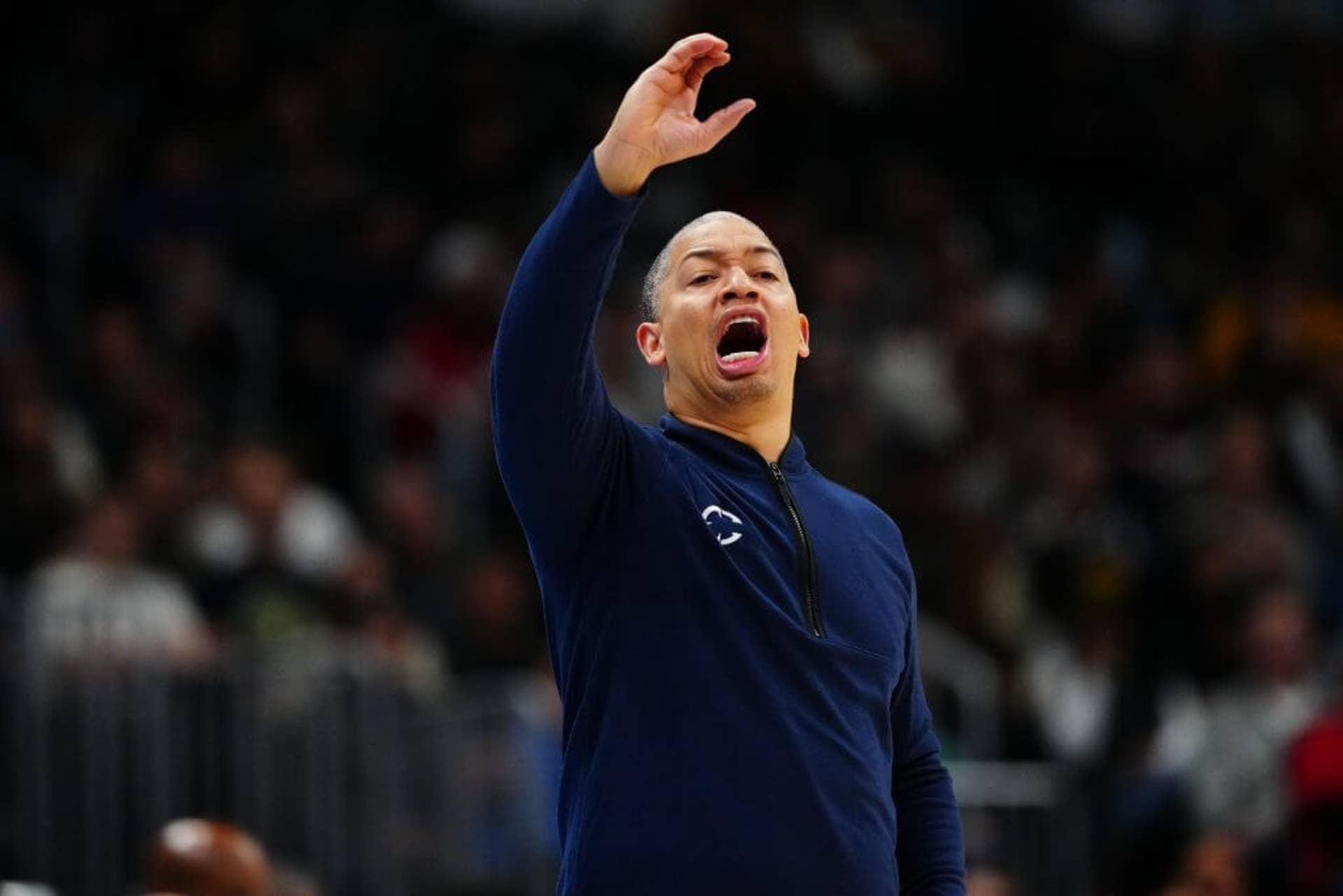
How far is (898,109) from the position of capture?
14.8 m

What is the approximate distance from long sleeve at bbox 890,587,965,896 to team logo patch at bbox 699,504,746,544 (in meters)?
0.41

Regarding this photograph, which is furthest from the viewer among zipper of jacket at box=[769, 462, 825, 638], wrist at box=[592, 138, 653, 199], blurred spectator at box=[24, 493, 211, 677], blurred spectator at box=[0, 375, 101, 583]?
blurred spectator at box=[0, 375, 101, 583]

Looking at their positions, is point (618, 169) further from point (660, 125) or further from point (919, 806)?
point (919, 806)

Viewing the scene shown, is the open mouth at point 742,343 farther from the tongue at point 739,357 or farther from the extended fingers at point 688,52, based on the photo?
the extended fingers at point 688,52

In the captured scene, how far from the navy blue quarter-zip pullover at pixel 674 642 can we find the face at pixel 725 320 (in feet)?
0.47

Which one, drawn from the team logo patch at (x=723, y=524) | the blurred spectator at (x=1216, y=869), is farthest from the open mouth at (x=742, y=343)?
the blurred spectator at (x=1216, y=869)

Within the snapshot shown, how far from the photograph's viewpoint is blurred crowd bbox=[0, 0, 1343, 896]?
365 inches

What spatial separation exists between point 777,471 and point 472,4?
36.2 ft

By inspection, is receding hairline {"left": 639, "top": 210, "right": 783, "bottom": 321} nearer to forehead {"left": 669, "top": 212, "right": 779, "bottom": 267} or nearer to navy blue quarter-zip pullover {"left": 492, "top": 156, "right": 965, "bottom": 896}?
forehead {"left": 669, "top": 212, "right": 779, "bottom": 267}

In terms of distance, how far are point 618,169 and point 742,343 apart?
473mm

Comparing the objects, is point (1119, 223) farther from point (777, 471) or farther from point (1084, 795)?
point (777, 471)

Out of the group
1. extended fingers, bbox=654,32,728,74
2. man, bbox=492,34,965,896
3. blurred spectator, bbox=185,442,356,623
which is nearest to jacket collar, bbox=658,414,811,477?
man, bbox=492,34,965,896

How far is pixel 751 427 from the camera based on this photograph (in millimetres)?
3678

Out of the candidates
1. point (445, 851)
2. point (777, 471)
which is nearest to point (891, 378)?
point (445, 851)
